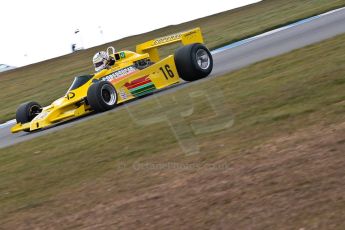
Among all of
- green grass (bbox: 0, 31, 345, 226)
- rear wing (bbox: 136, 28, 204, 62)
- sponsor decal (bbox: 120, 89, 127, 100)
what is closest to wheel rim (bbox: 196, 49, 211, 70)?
rear wing (bbox: 136, 28, 204, 62)

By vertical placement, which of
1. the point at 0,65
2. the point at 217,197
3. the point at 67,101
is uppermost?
A: the point at 0,65

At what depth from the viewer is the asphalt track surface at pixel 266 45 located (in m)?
12.3

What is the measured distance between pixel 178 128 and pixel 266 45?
8.25m

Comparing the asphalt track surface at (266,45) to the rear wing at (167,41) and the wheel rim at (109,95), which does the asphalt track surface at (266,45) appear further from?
the rear wing at (167,41)

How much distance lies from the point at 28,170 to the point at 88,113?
14.4ft

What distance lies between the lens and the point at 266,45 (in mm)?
15953

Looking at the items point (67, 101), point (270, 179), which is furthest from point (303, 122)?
point (67, 101)

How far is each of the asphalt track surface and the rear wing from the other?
0.83 meters

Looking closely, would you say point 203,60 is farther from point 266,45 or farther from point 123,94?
point 266,45

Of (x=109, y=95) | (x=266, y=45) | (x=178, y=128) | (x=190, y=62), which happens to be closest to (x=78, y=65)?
(x=266, y=45)

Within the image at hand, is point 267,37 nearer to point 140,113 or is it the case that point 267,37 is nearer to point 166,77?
point 166,77

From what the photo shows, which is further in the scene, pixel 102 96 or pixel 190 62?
pixel 190 62

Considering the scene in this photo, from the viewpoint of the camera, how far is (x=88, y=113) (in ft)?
40.1

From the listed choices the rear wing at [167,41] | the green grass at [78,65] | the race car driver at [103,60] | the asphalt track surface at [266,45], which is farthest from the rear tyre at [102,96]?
the green grass at [78,65]
